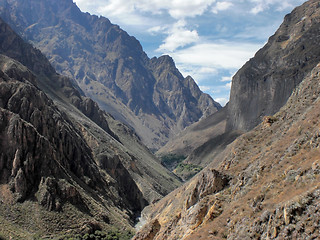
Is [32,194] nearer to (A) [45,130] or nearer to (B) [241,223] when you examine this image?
(A) [45,130]

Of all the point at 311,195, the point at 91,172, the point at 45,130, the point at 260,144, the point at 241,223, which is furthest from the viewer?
the point at 91,172

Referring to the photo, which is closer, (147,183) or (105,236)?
(105,236)

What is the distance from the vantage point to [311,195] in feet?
101

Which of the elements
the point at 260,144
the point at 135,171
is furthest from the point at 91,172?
the point at 260,144

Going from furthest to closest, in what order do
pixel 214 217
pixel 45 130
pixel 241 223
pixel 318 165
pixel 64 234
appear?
1. pixel 45 130
2. pixel 64 234
3. pixel 214 217
4. pixel 241 223
5. pixel 318 165

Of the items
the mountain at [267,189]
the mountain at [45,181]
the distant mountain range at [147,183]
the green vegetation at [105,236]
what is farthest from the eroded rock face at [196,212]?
the mountain at [45,181]

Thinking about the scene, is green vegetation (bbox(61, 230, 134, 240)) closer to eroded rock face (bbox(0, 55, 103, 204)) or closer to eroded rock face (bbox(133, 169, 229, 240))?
eroded rock face (bbox(0, 55, 103, 204))

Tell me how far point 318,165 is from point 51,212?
2947 inches

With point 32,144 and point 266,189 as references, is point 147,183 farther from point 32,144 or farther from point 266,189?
point 266,189

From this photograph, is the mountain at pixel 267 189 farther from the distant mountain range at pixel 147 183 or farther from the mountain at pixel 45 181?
the mountain at pixel 45 181

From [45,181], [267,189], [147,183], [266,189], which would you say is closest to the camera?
[267,189]

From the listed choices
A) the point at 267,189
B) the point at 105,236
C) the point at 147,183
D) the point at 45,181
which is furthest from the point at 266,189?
the point at 147,183

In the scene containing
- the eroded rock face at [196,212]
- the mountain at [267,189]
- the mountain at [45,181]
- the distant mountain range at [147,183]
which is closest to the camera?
the mountain at [267,189]

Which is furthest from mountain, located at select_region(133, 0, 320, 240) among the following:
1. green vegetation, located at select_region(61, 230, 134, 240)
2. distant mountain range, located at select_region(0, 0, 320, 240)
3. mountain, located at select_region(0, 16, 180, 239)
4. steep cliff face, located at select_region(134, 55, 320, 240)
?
mountain, located at select_region(0, 16, 180, 239)
